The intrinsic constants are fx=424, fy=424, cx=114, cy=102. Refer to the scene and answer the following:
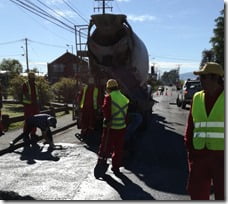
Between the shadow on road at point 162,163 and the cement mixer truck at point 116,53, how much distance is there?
5.55 ft

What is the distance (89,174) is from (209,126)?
3.75 metres

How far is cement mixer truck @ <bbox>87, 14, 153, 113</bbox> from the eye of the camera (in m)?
13.0

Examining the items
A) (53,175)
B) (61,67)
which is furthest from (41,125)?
(61,67)

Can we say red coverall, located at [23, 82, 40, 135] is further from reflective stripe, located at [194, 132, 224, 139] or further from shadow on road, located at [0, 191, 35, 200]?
reflective stripe, located at [194, 132, 224, 139]

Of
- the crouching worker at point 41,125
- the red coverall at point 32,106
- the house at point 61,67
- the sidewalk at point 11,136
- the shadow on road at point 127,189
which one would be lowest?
the shadow on road at point 127,189

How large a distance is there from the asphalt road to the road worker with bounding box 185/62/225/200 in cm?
188

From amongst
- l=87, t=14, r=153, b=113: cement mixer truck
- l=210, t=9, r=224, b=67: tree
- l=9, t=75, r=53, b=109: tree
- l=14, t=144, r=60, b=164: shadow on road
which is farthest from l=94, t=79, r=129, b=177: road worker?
l=210, t=9, r=224, b=67: tree

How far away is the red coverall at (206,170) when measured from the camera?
4.53 meters

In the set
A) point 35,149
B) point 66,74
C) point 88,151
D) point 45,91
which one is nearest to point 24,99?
point 35,149

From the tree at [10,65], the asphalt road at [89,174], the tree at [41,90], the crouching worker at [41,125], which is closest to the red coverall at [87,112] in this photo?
the asphalt road at [89,174]

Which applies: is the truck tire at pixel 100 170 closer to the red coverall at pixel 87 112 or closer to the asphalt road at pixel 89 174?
the asphalt road at pixel 89 174

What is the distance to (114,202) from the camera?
6098 mm

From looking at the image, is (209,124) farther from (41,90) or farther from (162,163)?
(41,90)

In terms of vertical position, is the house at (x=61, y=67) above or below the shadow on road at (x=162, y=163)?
above
